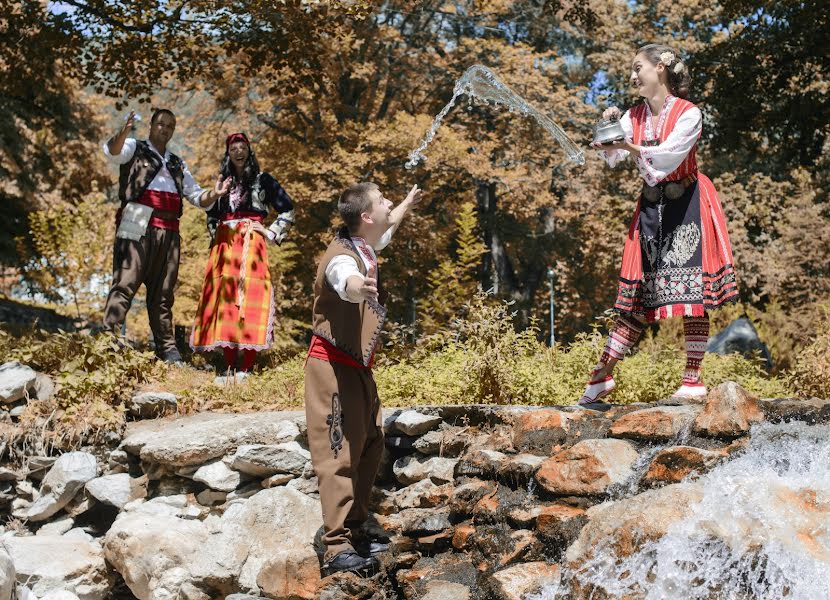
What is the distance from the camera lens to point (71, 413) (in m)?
6.24

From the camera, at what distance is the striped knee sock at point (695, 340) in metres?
4.86

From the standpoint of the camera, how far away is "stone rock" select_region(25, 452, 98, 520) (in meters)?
5.89

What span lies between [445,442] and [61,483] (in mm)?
2674

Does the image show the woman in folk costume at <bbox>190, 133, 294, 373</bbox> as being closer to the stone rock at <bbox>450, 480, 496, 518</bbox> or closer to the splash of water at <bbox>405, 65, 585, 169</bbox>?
the splash of water at <bbox>405, 65, 585, 169</bbox>

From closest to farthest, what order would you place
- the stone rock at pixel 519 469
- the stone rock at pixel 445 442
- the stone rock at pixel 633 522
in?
the stone rock at pixel 633 522
the stone rock at pixel 519 469
the stone rock at pixel 445 442

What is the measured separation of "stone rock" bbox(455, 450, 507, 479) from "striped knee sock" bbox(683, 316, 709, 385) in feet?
3.86

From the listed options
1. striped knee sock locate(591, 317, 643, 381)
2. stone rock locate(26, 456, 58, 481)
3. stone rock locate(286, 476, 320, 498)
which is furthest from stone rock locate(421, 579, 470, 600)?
stone rock locate(26, 456, 58, 481)

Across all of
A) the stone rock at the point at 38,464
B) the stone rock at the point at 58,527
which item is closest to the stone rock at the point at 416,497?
the stone rock at the point at 58,527

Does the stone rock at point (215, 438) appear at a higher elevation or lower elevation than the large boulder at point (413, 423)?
lower

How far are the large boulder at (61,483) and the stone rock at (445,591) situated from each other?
9.57 feet

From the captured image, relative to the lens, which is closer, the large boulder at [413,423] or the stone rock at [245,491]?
the large boulder at [413,423]

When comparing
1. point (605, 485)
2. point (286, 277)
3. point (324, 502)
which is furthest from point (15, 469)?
point (286, 277)

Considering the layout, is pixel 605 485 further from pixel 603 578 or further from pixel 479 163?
pixel 479 163

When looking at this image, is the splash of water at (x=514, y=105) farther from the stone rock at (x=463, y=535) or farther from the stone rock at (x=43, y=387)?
the stone rock at (x=43, y=387)
